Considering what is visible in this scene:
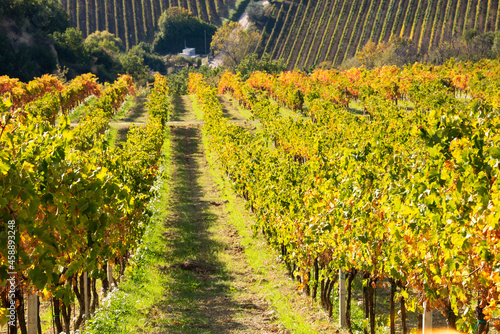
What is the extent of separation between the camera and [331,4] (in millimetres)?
88562

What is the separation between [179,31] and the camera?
348ft

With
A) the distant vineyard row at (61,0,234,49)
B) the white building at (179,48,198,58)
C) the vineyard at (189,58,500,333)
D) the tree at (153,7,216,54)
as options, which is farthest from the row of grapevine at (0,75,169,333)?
the tree at (153,7,216,54)

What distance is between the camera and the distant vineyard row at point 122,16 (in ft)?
333

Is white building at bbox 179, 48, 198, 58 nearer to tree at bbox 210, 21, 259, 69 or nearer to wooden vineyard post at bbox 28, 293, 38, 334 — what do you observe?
tree at bbox 210, 21, 259, 69

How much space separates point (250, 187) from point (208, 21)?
371 ft

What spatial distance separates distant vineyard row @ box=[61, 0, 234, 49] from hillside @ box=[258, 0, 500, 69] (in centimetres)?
2960

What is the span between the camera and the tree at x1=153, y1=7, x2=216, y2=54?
10462 cm

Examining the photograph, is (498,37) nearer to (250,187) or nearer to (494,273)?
(250,187)

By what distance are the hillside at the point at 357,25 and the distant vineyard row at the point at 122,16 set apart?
29599 mm

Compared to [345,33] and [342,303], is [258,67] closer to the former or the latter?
[345,33]

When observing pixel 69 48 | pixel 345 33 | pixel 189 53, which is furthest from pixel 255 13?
pixel 69 48

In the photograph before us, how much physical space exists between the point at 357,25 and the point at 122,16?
52.1 meters

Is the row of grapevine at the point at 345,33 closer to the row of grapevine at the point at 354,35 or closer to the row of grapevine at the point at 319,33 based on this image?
the row of grapevine at the point at 354,35

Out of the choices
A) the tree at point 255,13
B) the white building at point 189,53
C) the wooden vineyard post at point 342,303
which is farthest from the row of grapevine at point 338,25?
the wooden vineyard post at point 342,303
